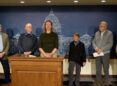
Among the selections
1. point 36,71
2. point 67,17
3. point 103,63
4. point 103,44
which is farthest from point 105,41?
point 36,71

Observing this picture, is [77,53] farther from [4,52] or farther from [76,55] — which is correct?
[4,52]

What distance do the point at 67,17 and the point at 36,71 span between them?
3377 millimetres

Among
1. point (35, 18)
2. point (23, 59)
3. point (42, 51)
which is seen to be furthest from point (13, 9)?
point (23, 59)

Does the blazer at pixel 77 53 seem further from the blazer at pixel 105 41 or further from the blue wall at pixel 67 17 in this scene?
the blue wall at pixel 67 17

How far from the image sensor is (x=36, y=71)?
13.9 feet

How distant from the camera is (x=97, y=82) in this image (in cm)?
620

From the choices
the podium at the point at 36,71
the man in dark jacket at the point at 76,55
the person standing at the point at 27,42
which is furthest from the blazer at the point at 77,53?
the podium at the point at 36,71

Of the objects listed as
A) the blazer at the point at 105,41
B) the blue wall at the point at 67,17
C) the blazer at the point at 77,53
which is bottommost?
the blazer at the point at 77,53

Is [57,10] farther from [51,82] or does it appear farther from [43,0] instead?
[51,82]

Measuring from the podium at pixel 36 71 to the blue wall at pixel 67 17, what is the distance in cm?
320

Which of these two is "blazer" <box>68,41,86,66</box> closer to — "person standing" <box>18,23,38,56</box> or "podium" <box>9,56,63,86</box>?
"person standing" <box>18,23,38,56</box>

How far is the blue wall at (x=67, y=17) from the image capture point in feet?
23.8

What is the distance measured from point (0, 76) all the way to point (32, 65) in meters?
3.16

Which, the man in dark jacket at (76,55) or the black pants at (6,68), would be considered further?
the black pants at (6,68)
